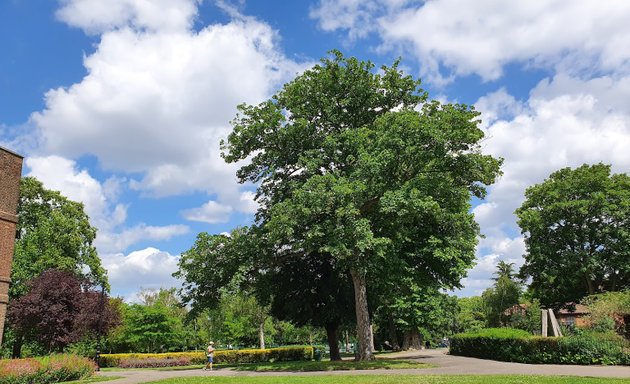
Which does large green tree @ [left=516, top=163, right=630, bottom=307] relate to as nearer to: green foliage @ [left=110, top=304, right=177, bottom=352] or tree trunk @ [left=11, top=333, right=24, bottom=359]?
green foliage @ [left=110, top=304, right=177, bottom=352]

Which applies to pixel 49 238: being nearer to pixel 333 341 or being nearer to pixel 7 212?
pixel 7 212

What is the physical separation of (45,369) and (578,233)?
45480mm

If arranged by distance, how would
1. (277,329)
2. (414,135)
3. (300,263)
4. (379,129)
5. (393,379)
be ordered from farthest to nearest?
1. (277,329)
2. (300,263)
3. (379,129)
4. (414,135)
5. (393,379)

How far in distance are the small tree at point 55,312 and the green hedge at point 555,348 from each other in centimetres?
2851

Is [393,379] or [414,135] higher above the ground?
[414,135]

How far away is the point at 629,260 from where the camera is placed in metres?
42.7

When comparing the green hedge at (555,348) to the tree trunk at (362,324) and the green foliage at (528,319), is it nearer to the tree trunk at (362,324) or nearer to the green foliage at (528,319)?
the tree trunk at (362,324)

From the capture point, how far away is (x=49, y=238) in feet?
139

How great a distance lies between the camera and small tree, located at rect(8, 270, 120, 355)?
33688mm

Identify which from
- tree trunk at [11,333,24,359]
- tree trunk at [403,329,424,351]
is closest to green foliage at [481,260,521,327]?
tree trunk at [403,329,424,351]

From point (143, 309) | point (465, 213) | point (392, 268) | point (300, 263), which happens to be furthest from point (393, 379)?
point (143, 309)

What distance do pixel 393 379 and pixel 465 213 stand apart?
13391 millimetres

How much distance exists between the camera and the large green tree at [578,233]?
4391 cm

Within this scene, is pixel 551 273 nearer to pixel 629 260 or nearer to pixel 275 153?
pixel 629 260
